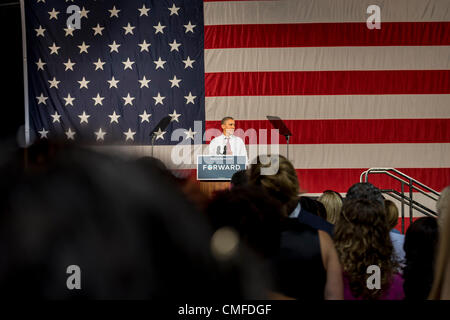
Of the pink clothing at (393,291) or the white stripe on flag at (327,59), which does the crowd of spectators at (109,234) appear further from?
the white stripe on flag at (327,59)

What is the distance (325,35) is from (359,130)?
1.43 m

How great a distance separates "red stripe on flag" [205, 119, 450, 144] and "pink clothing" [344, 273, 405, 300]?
4543 millimetres

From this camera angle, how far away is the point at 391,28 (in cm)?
628

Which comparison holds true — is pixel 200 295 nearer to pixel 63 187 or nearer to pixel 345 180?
pixel 63 187

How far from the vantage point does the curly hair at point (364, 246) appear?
5.75 feet

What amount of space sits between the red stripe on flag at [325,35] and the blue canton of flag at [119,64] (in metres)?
0.40

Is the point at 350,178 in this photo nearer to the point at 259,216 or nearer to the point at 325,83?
the point at 325,83

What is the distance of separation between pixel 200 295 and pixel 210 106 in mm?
6203

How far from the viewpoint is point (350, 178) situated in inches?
251

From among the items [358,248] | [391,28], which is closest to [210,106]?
[391,28]

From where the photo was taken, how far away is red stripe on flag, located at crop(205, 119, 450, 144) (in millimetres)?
6355

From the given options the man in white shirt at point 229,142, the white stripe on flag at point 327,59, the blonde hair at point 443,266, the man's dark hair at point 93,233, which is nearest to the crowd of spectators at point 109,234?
the man's dark hair at point 93,233

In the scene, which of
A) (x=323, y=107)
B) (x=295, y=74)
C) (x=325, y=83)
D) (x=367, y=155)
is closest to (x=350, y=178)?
(x=367, y=155)

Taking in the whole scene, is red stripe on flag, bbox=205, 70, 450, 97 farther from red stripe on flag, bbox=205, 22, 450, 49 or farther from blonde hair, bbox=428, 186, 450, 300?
blonde hair, bbox=428, 186, 450, 300
